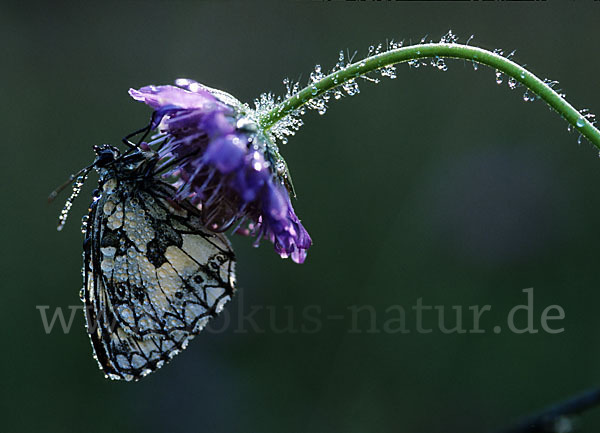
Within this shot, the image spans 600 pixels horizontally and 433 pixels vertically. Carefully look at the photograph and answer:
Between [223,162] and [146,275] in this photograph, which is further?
[146,275]

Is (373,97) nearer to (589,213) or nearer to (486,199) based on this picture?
(486,199)

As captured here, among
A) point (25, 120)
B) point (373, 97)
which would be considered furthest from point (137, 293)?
point (25, 120)

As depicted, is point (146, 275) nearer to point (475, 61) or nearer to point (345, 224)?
point (475, 61)

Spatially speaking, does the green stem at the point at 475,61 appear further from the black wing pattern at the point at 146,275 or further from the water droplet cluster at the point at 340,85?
the black wing pattern at the point at 146,275

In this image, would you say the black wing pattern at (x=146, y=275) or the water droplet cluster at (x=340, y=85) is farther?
the black wing pattern at (x=146, y=275)

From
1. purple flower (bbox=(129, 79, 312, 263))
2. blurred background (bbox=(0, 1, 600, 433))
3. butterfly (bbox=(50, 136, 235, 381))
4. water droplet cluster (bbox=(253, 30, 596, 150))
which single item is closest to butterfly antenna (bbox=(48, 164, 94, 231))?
butterfly (bbox=(50, 136, 235, 381))

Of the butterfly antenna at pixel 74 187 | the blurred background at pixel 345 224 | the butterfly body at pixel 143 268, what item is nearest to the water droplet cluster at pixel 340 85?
the butterfly body at pixel 143 268

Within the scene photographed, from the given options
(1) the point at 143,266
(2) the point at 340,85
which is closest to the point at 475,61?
(2) the point at 340,85
